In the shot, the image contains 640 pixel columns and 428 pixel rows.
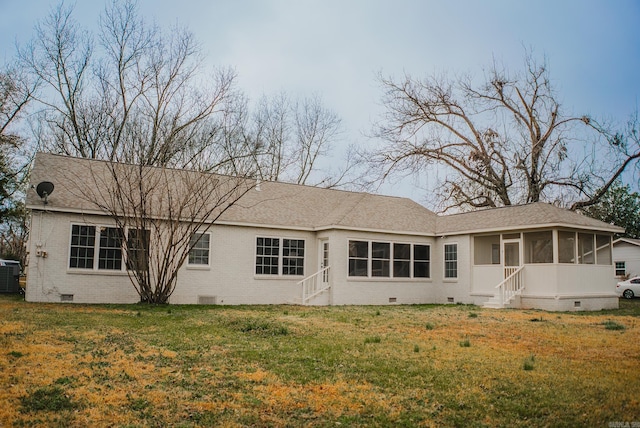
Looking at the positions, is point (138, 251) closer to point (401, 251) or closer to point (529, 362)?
point (401, 251)

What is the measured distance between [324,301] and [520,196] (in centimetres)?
1757

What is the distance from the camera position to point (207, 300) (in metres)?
17.8

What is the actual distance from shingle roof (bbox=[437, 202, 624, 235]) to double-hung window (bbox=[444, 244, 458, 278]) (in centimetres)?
72

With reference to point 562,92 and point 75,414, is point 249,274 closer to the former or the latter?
point 75,414

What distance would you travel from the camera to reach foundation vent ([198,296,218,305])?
17725 millimetres

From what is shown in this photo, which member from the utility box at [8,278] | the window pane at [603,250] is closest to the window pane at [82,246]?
the utility box at [8,278]

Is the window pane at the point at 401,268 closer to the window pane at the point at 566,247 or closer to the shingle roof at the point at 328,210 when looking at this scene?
the shingle roof at the point at 328,210

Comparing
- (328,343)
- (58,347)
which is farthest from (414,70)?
(58,347)

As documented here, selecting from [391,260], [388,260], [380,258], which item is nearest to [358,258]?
[380,258]

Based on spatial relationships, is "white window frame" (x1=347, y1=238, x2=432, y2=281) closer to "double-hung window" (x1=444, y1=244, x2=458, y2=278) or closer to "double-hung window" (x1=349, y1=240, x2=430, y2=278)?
"double-hung window" (x1=349, y1=240, x2=430, y2=278)

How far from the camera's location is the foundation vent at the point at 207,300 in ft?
58.2

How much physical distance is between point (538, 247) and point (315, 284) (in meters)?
8.60

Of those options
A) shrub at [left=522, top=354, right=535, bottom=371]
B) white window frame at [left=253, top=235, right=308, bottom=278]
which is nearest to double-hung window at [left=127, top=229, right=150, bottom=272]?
white window frame at [left=253, top=235, right=308, bottom=278]

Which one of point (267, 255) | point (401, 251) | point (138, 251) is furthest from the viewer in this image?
point (401, 251)
